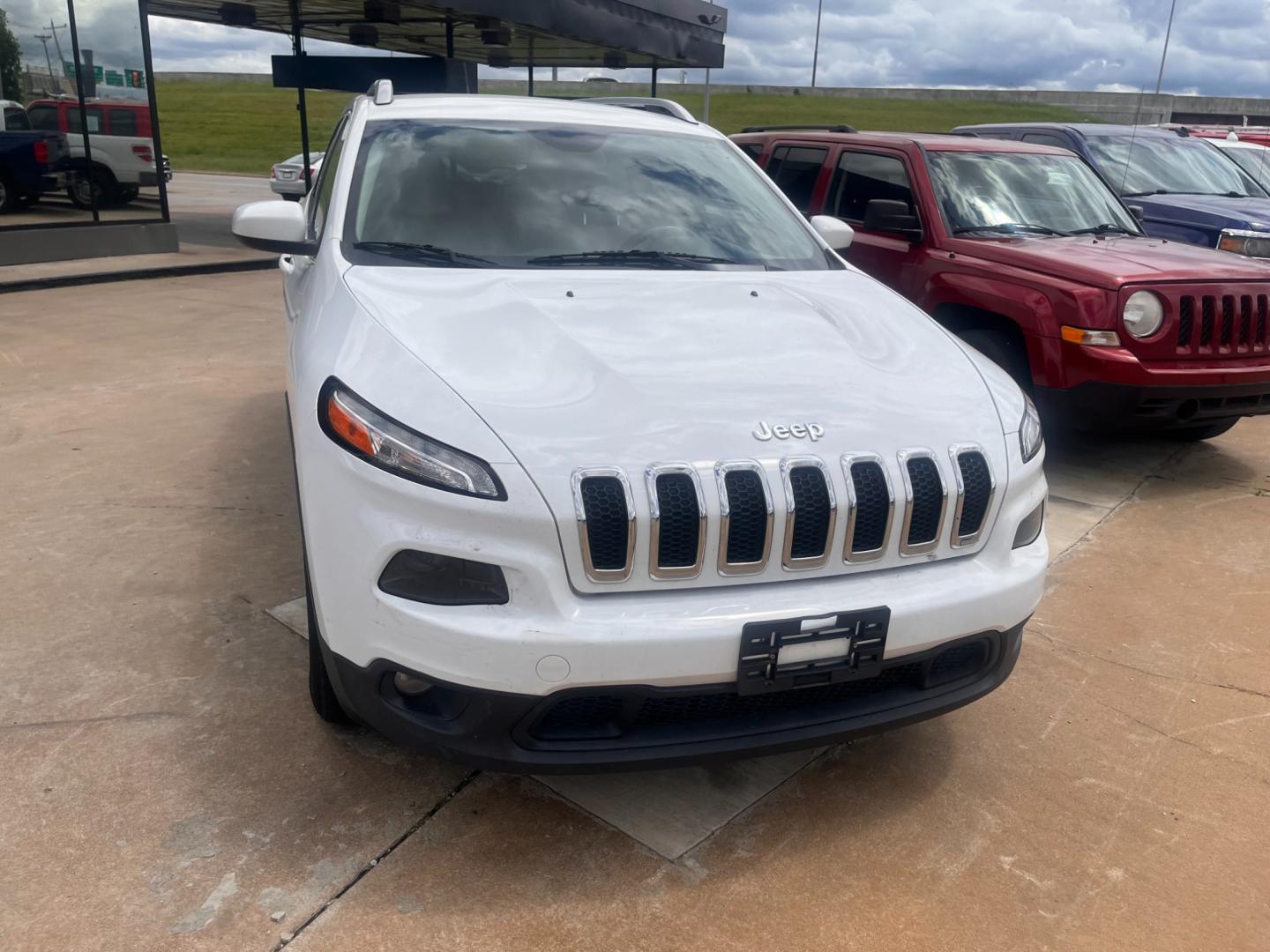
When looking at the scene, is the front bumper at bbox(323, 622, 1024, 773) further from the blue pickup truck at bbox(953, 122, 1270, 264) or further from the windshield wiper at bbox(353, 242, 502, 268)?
the blue pickup truck at bbox(953, 122, 1270, 264)

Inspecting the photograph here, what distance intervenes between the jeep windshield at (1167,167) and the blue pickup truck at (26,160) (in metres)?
10.9

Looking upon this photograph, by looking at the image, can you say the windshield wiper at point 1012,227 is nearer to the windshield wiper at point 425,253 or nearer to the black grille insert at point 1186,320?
the black grille insert at point 1186,320

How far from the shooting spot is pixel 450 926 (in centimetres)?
218

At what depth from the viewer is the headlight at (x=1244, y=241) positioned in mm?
7402

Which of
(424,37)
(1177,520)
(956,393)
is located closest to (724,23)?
(424,37)

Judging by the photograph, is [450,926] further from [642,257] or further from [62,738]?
[642,257]

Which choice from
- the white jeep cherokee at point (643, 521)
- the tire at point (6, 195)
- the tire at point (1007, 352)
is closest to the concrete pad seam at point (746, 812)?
the white jeep cherokee at point (643, 521)

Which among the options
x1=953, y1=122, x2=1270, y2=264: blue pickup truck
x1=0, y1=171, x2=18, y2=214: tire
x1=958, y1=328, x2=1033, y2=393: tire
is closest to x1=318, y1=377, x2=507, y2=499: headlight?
x1=958, y1=328, x2=1033, y2=393: tire

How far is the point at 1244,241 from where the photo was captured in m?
7.43

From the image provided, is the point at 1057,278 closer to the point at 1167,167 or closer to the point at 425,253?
the point at 425,253

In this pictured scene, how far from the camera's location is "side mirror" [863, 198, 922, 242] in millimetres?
5598

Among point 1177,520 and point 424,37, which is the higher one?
point 424,37

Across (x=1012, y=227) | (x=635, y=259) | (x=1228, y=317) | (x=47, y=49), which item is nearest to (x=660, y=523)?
(x=635, y=259)

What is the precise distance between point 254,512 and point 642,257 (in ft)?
7.31
